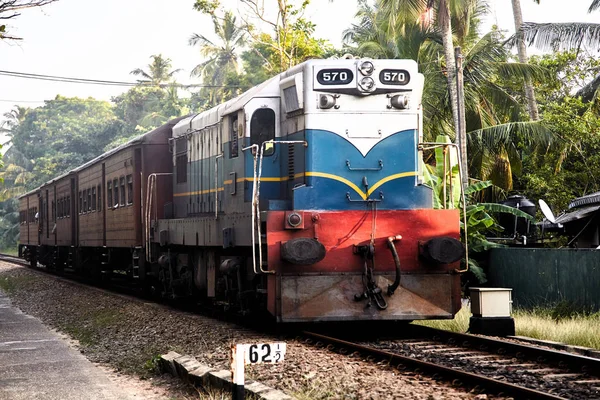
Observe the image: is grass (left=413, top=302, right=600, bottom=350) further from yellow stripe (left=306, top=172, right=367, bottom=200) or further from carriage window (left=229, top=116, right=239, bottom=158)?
carriage window (left=229, top=116, right=239, bottom=158)

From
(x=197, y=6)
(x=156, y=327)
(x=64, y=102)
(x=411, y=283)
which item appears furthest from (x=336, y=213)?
(x=64, y=102)

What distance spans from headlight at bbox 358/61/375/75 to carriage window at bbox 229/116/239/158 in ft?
6.93

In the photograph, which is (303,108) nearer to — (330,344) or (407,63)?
(407,63)

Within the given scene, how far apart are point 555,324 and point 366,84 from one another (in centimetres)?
425

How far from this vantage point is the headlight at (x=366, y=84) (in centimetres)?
1094

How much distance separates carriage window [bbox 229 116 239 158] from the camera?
12059 mm

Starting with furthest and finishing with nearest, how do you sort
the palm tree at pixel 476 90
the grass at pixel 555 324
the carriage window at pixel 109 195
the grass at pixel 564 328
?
the palm tree at pixel 476 90
the carriage window at pixel 109 195
the grass at pixel 555 324
the grass at pixel 564 328

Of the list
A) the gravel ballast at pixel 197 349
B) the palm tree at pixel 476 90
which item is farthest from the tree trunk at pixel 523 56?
the gravel ballast at pixel 197 349

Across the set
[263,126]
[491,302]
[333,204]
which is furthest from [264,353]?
[263,126]

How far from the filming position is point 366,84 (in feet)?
35.9

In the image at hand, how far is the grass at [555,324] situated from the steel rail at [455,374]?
2.72 metres

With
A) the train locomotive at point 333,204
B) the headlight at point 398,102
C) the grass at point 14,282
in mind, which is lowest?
the grass at point 14,282

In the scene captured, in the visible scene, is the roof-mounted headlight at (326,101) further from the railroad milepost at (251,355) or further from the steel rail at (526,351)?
the railroad milepost at (251,355)

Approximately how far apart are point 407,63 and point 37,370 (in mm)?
5816
